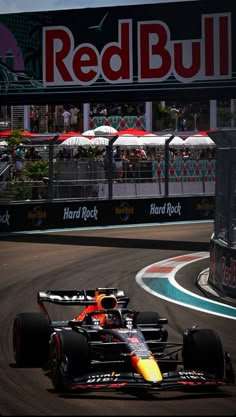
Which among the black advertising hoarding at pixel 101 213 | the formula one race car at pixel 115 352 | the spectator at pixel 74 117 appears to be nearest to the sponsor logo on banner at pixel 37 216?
the black advertising hoarding at pixel 101 213

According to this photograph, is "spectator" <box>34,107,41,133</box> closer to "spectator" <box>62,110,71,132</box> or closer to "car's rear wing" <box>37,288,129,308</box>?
"spectator" <box>62,110,71,132</box>

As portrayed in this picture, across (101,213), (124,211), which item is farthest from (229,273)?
(124,211)

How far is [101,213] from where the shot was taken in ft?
99.6

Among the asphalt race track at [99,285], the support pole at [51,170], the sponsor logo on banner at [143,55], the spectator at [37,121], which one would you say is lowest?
the asphalt race track at [99,285]

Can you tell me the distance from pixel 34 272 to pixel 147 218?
1186 cm

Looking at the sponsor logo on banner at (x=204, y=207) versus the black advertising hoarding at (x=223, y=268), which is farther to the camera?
the sponsor logo on banner at (x=204, y=207)

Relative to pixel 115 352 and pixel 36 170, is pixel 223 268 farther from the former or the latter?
pixel 36 170

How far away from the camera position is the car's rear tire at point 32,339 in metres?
10.7

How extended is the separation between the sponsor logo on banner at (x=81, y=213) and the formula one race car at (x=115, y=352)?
1831 cm

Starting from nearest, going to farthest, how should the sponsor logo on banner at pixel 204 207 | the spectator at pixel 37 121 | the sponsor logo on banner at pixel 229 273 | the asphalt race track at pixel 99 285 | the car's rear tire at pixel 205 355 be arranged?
1. the asphalt race track at pixel 99 285
2. the car's rear tire at pixel 205 355
3. the sponsor logo on banner at pixel 229 273
4. the sponsor logo on banner at pixel 204 207
5. the spectator at pixel 37 121

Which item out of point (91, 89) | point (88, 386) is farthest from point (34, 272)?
point (88, 386)

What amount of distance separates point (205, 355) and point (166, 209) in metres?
21.8

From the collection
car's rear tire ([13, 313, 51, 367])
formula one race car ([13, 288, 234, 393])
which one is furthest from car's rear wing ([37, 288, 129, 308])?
car's rear tire ([13, 313, 51, 367])

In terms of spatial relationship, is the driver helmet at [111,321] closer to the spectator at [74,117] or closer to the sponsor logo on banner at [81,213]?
the sponsor logo on banner at [81,213]
